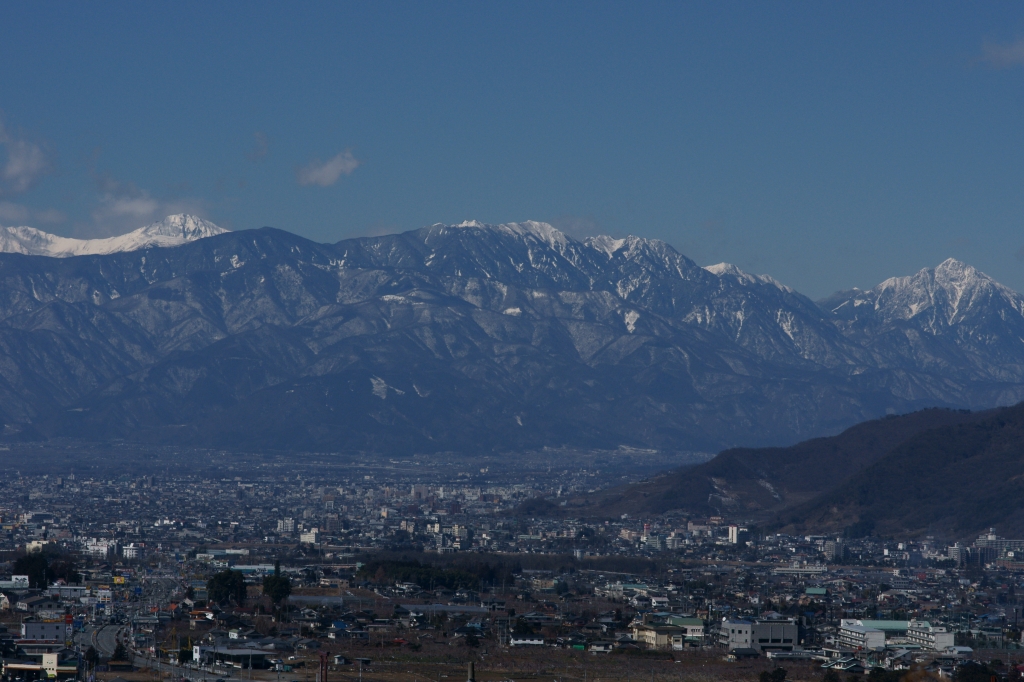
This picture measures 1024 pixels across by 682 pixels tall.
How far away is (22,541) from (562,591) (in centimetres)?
4348

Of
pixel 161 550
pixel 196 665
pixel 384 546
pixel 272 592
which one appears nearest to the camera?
pixel 196 665

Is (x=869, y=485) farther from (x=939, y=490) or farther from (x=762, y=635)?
(x=762, y=635)

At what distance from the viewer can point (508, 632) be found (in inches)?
2697

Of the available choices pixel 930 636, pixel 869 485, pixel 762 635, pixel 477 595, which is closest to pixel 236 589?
pixel 477 595

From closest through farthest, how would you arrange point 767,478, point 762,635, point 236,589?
point 762,635
point 236,589
point 767,478

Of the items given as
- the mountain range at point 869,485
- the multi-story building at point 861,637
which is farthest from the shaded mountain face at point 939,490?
the multi-story building at point 861,637

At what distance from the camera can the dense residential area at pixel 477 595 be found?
61.3 metres

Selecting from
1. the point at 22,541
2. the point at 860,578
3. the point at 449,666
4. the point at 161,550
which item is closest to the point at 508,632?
the point at 449,666

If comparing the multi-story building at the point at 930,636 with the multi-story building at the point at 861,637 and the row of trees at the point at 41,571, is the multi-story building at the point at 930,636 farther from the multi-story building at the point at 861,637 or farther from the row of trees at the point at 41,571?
the row of trees at the point at 41,571

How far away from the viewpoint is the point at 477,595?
84.8m

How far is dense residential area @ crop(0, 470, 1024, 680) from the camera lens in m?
61.3

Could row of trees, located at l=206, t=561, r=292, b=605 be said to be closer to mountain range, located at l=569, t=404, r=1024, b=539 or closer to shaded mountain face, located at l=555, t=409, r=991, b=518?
mountain range, located at l=569, t=404, r=1024, b=539

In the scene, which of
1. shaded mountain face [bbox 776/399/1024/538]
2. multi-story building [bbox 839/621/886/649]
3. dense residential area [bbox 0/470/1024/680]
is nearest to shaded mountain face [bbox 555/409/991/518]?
shaded mountain face [bbox 776/399/1024/538]

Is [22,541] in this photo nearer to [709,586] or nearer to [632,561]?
[632,561]
